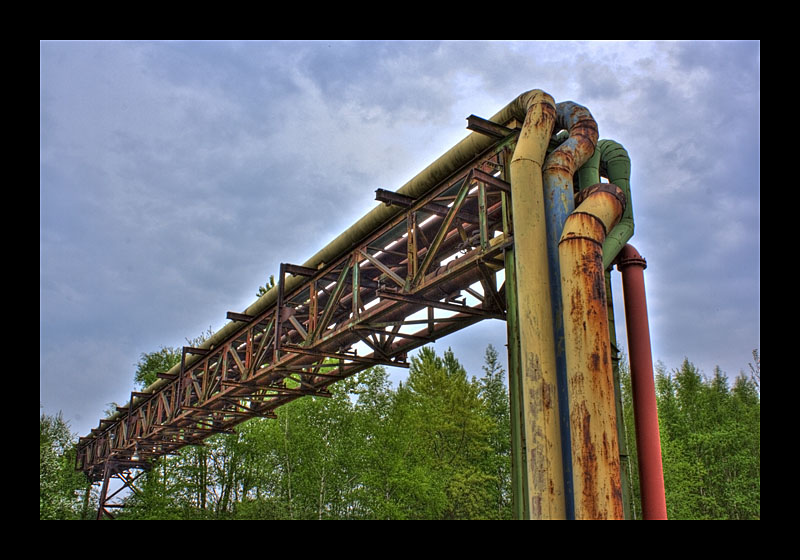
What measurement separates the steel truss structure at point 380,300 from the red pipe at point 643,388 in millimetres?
1659

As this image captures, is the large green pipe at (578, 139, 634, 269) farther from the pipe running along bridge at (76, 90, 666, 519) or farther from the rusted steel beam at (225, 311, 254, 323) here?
the rusted steel beam at (225, 311, 254, 323)

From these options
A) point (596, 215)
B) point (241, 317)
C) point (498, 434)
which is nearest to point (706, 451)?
point (498, 434)

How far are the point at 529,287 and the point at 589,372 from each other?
116 centimetres

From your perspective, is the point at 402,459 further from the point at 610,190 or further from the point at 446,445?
the point at 610,190

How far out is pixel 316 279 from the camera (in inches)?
517

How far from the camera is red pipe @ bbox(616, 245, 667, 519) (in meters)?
7.78

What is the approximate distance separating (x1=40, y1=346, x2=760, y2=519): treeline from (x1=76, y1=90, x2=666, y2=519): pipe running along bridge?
17.6 meters

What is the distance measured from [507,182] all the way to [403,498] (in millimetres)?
25254

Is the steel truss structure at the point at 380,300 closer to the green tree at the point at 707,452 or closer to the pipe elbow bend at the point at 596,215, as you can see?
the pipe elbow bend at the point at 596,215

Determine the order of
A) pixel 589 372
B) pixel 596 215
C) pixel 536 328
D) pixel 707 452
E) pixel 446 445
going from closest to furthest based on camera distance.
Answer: pixel 589 372, pixel 536 328, pixel 596 215, pixel 707 452, pixel 446 445

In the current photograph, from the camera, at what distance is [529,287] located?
6855 millimetres

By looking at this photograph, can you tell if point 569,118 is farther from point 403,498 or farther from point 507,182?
point 403,498

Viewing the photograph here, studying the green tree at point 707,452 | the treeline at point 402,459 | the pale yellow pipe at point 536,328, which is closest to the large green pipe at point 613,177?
the pale yellow pipe at point 536,328
